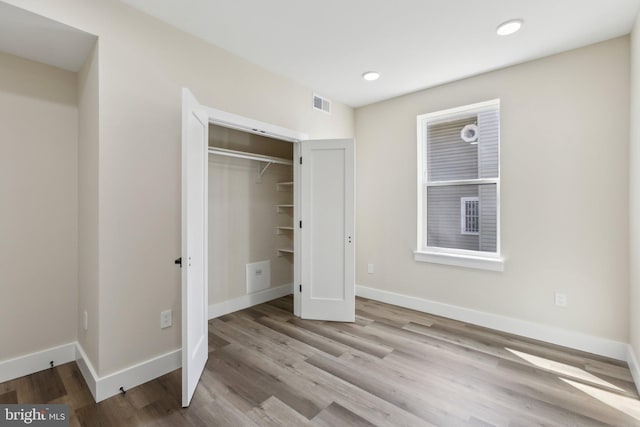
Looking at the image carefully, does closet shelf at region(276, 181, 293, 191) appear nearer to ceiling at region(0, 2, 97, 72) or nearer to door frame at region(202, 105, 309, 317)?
door frame at region(202, 105, 309, 317)

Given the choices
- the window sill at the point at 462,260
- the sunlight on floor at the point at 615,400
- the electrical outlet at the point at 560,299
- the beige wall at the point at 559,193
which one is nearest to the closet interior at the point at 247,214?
the window sill at the point at 462,260

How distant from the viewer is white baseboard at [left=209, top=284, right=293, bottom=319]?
131 inches

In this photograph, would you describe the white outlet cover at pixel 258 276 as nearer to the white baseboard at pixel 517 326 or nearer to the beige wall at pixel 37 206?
the white baseboard at pixel 517 326

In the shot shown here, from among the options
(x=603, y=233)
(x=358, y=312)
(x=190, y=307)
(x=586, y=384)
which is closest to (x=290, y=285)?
(x=358, y=312)

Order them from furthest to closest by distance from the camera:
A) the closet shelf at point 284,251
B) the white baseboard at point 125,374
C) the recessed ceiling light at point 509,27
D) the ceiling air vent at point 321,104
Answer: the closet shelf at point 284,251, the ceiling air vent at point 321,104, the recessed ceiling light at point 509,27, the white baseboard at point 125,374

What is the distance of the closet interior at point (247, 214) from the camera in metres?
3.36

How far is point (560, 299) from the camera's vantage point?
2688mm

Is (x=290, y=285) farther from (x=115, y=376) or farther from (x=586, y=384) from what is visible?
(x=586, y=384)

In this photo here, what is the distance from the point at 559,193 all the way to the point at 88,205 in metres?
4.01

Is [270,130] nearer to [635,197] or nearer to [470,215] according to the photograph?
[470,215]

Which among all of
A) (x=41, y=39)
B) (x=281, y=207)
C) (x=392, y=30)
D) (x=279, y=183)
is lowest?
(x=281, y=207)

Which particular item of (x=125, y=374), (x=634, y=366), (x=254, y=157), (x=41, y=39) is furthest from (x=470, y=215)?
(x=41, y=39)

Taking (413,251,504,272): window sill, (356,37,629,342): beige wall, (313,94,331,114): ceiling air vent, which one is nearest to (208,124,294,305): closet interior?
(313,94,331,114): ceiling air vent

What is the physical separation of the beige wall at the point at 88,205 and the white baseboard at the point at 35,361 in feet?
0.49
